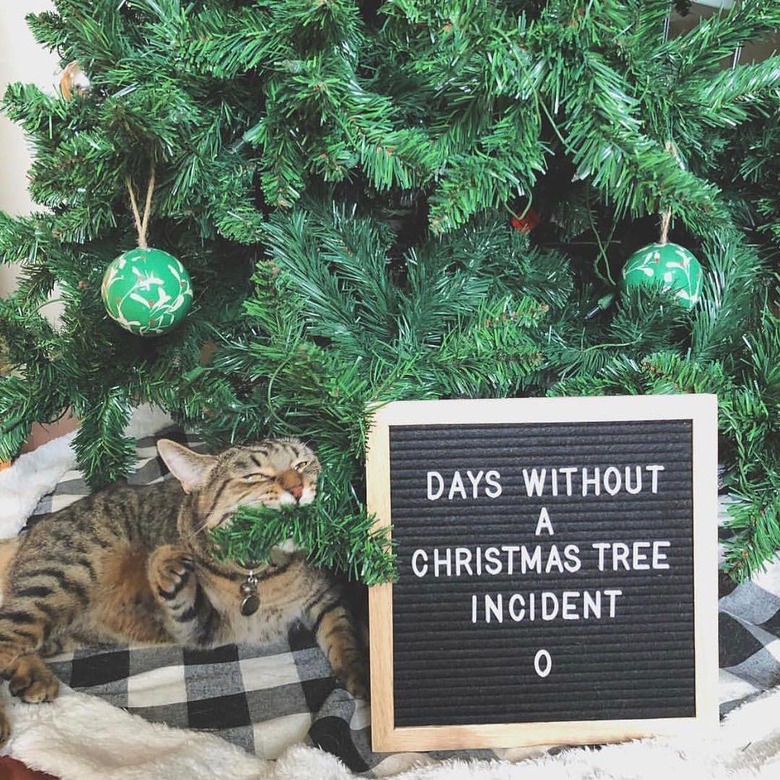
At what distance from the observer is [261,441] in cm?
75

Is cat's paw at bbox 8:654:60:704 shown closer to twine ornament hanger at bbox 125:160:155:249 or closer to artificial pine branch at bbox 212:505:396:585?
artificial pine branch at bbox 212:505:396:585

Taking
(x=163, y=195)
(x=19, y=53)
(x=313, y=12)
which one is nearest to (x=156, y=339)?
(x=163, y=195)

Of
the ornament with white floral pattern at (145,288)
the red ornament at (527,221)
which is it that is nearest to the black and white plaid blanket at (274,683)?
the ornament with white floral pattern at (145,288)

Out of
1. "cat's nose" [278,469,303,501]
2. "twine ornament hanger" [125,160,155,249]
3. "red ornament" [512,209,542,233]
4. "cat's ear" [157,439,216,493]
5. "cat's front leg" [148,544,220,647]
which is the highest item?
"red ornament" [512,209,542,233]

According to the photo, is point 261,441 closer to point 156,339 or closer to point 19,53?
point 156,339

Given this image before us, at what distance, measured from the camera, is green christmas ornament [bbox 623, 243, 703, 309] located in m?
0.72

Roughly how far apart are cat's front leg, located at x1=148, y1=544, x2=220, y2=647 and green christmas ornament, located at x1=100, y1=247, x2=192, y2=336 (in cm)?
28

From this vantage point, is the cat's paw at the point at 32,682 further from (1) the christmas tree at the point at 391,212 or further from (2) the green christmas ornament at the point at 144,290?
(2) the green christmas ornament at the point at 144,290

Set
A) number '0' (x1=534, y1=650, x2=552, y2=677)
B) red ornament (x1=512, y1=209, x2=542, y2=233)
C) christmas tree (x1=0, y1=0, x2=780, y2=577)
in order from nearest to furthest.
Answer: christmas tree (x1=0, y1=0, x2=780, y2=577)
number '0' (x1=534, y1=650, x2=552, y2=677)
red ornament (x1=512, y1=209, x2=542, y2=233)

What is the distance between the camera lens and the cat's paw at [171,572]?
820mm

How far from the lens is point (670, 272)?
716 millimetres

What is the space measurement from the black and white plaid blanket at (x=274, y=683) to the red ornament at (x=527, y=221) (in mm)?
511

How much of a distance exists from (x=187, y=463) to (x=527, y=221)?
461mm

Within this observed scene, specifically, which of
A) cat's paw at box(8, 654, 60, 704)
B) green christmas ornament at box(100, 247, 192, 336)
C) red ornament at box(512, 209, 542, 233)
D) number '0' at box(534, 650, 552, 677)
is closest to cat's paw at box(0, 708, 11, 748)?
cat's paw at box(8, 654, 60, 704)
